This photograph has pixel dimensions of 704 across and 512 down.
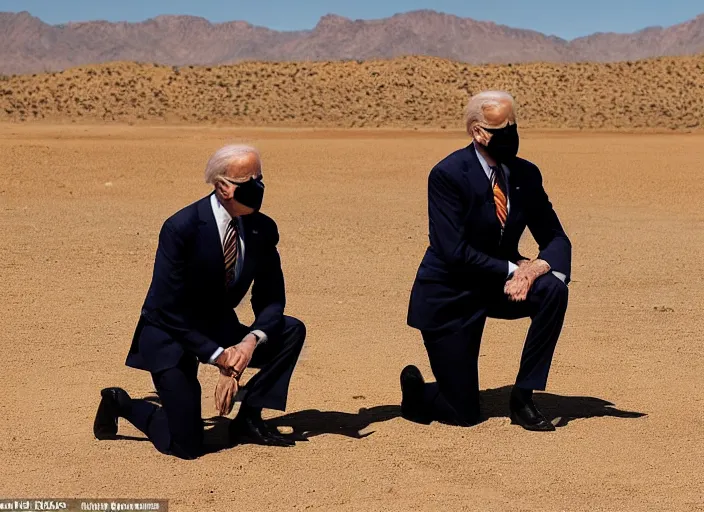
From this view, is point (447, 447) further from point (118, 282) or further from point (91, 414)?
point (118, 282)

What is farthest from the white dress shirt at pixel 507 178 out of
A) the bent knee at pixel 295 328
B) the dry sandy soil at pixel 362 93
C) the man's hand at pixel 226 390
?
the dry sandy soil at pixel 362 93

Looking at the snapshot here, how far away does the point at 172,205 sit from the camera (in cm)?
1850

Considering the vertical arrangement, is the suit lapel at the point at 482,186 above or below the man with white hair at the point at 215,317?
above

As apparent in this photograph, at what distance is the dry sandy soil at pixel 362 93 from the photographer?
50.3m

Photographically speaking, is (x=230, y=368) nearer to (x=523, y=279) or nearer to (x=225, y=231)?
(x=225, y=231)

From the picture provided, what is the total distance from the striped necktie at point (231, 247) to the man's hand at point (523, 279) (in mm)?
1485

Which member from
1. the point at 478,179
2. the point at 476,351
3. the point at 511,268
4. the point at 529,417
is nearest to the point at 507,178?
the point at 478,179

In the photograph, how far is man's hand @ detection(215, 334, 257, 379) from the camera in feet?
18.4

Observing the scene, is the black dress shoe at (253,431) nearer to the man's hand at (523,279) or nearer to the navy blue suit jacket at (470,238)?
the navy blue suit jacket at (470,238)

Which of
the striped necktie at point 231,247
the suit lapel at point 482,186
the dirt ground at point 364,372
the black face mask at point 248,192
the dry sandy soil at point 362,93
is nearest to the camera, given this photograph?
the dirt ground at point 364,372

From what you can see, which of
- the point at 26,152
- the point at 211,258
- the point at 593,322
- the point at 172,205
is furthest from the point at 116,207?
the point at 211,258

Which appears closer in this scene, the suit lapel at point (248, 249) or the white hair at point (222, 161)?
Result: the white hair at point (222, 161)

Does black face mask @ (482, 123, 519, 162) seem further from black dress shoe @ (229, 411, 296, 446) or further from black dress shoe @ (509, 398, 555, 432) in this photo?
black dress shoe @ (229, 411, 296, 446)

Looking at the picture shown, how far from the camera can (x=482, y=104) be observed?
19.8ft
